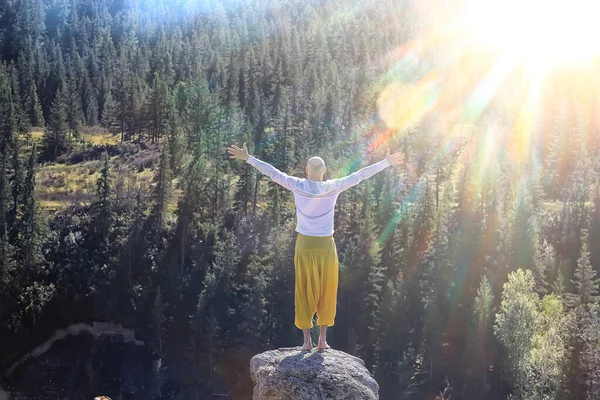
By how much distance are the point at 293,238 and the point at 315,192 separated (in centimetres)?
5515

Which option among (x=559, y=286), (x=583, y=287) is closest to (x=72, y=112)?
(x=559, y=286)

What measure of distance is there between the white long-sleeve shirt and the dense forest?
42.3 m

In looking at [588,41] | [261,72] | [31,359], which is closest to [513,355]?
[31,359]

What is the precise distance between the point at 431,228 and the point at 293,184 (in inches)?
2308

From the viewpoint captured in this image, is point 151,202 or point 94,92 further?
point 94,92

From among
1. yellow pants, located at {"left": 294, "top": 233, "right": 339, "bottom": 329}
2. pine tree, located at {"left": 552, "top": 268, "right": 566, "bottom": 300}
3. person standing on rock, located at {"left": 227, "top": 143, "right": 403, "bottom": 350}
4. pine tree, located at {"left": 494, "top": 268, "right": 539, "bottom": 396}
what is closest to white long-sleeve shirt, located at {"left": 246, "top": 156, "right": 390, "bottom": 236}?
person standing on rock, located at {"left": 227, "top": 143, "right": 403, "bottom": 350}

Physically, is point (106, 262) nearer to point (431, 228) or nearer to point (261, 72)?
point (431, 228)

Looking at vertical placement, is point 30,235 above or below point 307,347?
below

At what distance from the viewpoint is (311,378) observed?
12453mm

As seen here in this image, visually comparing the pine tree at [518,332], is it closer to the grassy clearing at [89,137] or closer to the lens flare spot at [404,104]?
the lens flare spot at [404,104]

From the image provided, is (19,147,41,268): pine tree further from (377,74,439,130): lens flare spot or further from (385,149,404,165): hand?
(385,149,404,165): hand

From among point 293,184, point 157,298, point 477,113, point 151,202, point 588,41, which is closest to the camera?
point 293,184

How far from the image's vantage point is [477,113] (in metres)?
110

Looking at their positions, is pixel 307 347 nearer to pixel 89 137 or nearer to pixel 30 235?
pixel 30 235
